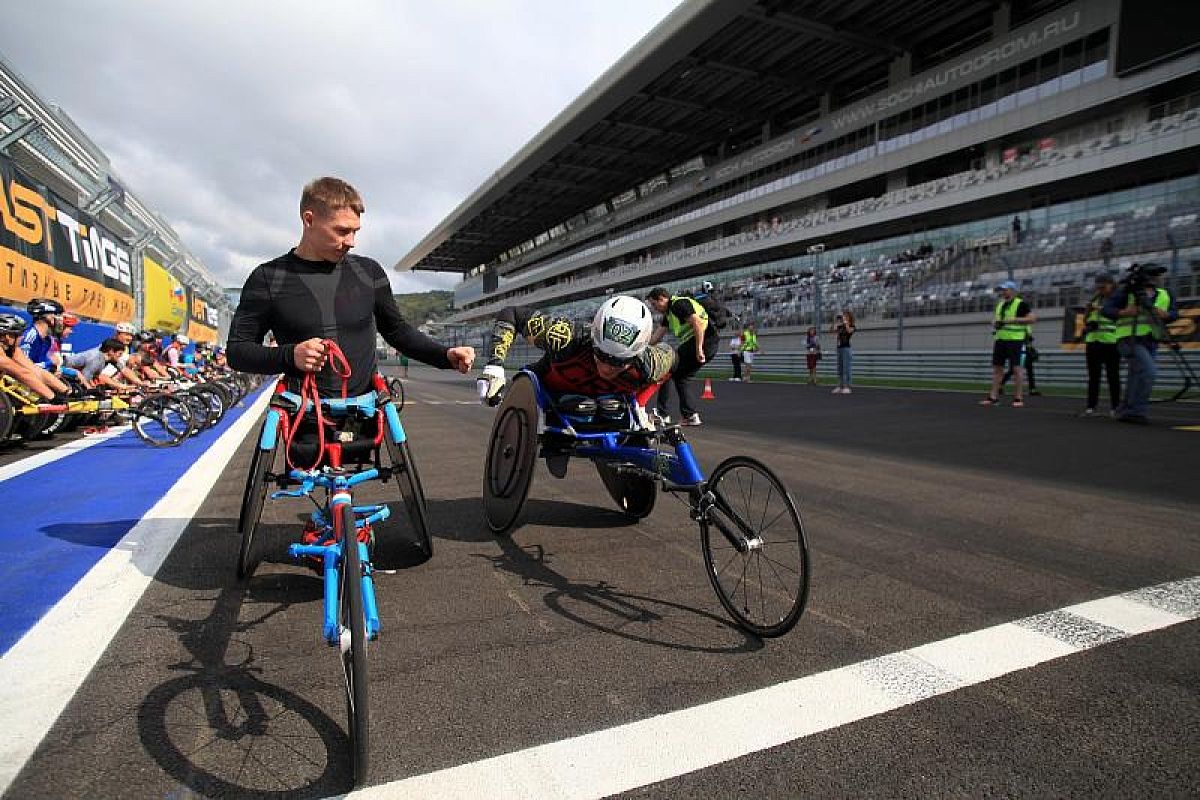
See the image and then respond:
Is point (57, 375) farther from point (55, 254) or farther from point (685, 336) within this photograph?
point (685, 336)

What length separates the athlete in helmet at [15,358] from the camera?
6.28m

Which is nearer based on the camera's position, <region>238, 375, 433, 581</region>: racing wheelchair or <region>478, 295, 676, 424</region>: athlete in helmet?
<region>238, 375, 433, 581</region>: racing wheelchair

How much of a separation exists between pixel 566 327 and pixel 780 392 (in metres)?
14.3

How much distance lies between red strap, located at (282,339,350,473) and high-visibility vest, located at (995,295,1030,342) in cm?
1069

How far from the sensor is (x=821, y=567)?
3338 millimetres

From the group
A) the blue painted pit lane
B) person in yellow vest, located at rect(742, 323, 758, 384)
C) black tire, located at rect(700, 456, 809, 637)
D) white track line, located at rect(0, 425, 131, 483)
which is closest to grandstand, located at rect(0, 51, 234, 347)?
white track line, located at rect(0, 425, 131, 483)

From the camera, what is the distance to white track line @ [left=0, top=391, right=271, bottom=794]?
184cm

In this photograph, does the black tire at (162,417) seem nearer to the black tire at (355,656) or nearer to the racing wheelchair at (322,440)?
the racing wheelchair at (322,440)

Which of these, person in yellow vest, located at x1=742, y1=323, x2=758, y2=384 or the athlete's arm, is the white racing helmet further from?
person in yellow vest, located at x1=742, y1=323, x2=758, y2=384

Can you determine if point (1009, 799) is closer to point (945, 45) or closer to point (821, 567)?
point (821, 567)

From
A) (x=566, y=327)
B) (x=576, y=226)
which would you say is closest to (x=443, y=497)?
(x=566, y=327)

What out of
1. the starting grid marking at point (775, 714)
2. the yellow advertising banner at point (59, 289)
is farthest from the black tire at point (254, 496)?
the yellow advertising banner at point (59, 289)

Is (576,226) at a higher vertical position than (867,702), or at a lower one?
higher

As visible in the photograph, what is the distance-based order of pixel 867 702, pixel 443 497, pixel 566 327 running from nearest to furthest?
pixel 867 702 → pixel 566 327 → pixel 443 497
